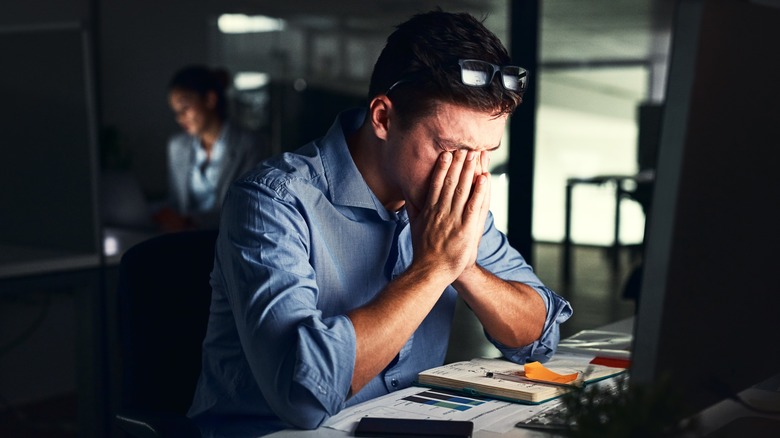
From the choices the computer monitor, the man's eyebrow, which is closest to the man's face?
the man's eyebrow

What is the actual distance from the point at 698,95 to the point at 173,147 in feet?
12.9

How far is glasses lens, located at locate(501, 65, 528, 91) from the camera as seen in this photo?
54.5 inches

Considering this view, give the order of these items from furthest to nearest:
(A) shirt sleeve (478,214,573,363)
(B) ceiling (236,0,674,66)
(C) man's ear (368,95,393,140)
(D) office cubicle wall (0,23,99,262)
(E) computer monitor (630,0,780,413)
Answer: (B) ceiling (236,0,674,66), (D) office cubicle wall (0,23,99,262), (A) shirt sleeve (478,214,573,363), (C) man's ear (368,95,393,140), (E) computer monitor (630,0,780,413)

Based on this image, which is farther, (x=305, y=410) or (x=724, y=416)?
(x=305, y=410)

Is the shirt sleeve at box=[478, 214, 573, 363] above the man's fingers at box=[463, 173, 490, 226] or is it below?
below

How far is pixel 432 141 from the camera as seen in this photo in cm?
138

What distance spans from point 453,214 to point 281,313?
1.11 ft

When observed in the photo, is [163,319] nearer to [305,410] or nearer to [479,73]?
[305,410]

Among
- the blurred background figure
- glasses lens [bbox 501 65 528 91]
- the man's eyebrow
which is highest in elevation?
glasses lens [bbox 501 65 528 91]

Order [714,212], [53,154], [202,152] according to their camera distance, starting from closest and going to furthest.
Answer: [714,212] < [53,154] < [202,152]

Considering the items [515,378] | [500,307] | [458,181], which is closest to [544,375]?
[515,378]

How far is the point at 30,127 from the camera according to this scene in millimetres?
3168

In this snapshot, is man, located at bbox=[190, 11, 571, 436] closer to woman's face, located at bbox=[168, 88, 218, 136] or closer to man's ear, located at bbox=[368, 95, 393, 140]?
man's ear, located at bbox=[368, 95, 393, 140]

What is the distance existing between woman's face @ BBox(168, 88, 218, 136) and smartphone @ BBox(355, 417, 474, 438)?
3036mm
